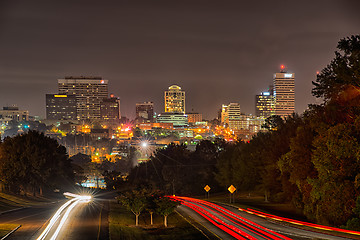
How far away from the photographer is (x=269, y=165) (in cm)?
5553

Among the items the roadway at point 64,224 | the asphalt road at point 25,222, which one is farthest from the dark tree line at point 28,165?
the roadway at point 64,224

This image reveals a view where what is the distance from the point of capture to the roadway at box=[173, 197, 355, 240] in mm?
29875

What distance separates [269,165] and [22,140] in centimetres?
3961

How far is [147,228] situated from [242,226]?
8.19 meters

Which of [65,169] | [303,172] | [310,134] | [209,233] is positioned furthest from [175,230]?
[65,169]

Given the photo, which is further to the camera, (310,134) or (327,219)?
(310,134)

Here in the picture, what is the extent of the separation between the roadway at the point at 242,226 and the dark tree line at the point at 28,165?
1258 inches

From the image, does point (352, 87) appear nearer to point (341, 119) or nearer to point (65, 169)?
point (341, 119)

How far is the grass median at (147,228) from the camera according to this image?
1296 inches

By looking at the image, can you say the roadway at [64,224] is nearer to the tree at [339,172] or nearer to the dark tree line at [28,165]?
the tree at [339,172]

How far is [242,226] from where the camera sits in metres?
34.8

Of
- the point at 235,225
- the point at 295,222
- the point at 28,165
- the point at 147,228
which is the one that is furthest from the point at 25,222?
the point at 28,165

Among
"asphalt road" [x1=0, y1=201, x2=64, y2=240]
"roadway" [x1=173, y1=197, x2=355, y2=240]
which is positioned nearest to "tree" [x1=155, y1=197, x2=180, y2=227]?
"roadway" [x1=173, y1=197, x2=355, y2=240]

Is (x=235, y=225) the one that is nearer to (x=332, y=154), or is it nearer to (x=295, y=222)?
(x=295, y=222)
